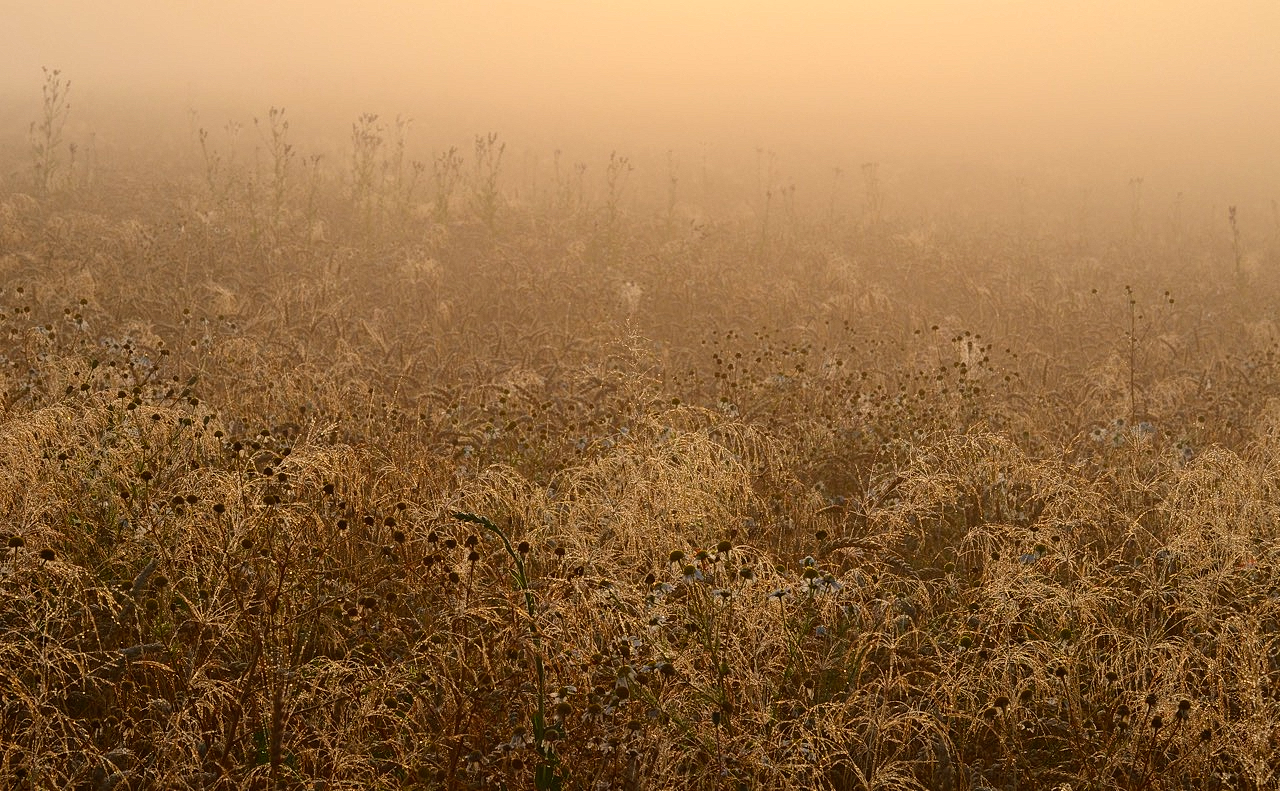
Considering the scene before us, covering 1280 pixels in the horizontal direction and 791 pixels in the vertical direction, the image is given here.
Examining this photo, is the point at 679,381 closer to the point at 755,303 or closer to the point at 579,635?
the point at 755,303

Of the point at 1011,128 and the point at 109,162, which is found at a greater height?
the point at 1011,128

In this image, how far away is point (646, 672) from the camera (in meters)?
3.09

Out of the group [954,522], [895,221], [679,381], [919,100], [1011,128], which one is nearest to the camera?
[954,522]

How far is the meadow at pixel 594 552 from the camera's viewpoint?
2.93 meters

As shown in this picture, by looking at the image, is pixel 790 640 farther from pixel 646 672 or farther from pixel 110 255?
pixel 110 255

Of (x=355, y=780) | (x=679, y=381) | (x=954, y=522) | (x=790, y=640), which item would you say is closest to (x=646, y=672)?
(x=790, y=640)

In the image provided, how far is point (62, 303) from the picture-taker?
27.9 feet

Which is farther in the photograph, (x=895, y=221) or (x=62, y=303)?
(x=895, y=221)

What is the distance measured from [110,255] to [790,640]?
10213 mm

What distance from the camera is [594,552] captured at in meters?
3.97

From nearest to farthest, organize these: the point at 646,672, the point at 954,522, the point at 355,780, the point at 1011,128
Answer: the point at 355,780 → the point at 646,672 → the point at 954,522 → the point at 1011,128

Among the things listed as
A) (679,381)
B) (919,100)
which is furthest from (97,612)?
(919,100)

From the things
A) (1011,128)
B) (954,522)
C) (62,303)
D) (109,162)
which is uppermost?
(1011,128)

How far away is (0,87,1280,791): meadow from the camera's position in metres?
2.93
